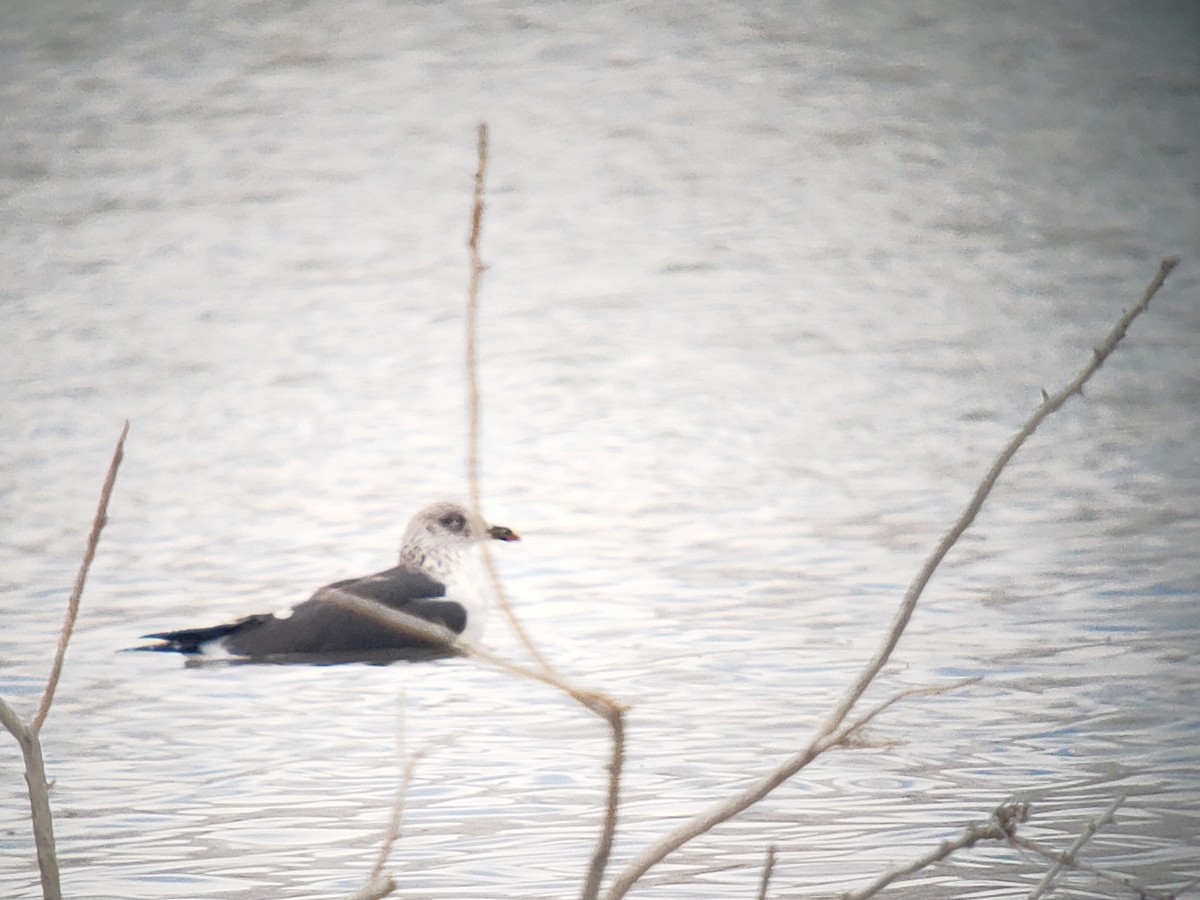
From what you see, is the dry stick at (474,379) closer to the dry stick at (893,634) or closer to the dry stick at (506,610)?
the dry stick at (506,610)

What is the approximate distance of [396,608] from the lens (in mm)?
2680

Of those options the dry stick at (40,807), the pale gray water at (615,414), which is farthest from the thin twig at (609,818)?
the pale gray water at (615,414)

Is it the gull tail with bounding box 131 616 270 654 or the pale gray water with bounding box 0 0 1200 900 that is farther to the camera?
the gull tail with bounding box 131 616 270 654

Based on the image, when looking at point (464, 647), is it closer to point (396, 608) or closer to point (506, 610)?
point (506, 610)

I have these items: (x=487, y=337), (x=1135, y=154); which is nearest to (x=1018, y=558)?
(x=487, y=337)

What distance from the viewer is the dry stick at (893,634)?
687mm

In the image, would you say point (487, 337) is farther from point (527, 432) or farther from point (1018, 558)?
point (1018, 558)

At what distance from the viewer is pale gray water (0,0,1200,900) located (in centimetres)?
207

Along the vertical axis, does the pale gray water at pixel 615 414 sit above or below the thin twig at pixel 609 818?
below

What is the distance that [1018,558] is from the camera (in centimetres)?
310

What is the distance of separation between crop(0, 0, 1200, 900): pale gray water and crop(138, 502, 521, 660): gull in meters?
0.08

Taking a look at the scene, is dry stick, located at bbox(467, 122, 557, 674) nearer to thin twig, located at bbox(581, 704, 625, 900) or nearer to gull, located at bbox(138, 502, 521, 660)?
thin twig, located at bbox(581, 704, 625, 900)

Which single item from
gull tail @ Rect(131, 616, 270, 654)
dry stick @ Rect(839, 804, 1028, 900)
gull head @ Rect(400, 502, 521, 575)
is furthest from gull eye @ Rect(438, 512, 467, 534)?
dry stick @ Rect(839, 804, 1028, 900)

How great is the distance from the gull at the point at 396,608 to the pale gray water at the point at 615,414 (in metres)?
0.08
